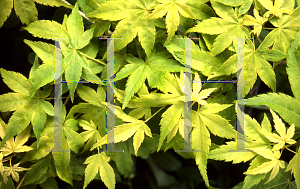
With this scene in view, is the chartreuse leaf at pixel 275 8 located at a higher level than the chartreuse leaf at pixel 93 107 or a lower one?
higher

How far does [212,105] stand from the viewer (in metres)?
0.73

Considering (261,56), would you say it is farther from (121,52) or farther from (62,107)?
(62,107)

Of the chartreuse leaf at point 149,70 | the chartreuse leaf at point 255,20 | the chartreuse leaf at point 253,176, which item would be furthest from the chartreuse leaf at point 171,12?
the chartreuse leaf at point 253,176

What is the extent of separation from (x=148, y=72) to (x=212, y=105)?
0.27m

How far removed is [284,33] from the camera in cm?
75

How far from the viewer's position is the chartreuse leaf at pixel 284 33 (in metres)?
0.74

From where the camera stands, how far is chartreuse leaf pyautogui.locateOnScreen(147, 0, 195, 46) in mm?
680

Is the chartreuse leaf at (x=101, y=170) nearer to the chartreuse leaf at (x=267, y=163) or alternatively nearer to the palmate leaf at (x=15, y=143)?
the palmate leaf at (x=15, y=143)

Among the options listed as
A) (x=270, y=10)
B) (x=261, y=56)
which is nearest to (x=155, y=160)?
(x=261, y=56)

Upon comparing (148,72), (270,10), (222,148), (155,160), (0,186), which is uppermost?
(270,10)

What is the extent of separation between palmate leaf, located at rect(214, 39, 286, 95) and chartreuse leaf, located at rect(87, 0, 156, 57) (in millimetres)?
288

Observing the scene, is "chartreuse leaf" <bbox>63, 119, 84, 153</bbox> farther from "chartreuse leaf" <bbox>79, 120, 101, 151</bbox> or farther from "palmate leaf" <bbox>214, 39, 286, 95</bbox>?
"palmate leaf" <bbox>214, 39, 286, 95</bbox>

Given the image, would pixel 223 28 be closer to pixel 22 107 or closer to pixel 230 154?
pixel 230 154

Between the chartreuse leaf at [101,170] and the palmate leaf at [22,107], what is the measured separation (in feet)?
0.77
